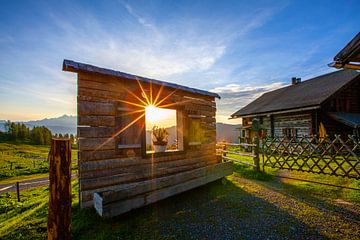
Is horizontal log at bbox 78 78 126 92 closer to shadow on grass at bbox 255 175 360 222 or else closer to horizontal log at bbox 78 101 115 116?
horizontal log at bbox 78 101 115 116

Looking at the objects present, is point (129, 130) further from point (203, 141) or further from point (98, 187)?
point (203, 141)

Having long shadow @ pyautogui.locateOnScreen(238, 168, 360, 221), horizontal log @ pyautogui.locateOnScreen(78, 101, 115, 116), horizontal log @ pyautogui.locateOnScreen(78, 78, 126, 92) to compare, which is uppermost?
horizontal log @ pyautogui.locateOnScreen(78, 78, 126, 92)

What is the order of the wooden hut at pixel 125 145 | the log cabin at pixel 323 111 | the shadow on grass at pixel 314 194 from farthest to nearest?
the log cabin at pixel 323 111
the shadow on grass at pixel 314 194
the wooden hut at pixel 125 145

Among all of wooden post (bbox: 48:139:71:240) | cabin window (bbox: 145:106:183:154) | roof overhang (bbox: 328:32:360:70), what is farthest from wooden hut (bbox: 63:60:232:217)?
roof overhang (bbox: 328:32:360:70)

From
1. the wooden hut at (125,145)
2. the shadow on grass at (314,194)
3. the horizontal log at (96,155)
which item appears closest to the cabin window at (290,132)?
the shadow on grass at (314,194)

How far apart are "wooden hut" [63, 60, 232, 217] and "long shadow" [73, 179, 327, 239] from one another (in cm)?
39

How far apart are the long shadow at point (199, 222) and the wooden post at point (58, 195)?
1916mm

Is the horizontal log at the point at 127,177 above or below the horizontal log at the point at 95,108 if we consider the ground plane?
below

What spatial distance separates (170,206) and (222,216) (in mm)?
1580

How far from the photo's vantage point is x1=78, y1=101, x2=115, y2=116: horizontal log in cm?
493

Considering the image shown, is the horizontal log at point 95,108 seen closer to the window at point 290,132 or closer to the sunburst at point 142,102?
the sunburst at point 142,102

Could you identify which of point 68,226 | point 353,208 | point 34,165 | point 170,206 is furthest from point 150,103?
point 34,165

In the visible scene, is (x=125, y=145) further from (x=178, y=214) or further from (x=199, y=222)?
(x=199, y=222)

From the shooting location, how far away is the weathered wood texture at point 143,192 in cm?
416
